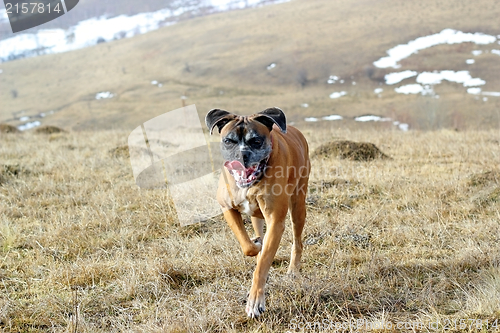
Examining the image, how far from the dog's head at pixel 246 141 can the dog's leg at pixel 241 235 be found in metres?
0.34

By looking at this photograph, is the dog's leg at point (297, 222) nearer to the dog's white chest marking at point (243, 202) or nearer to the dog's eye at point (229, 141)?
the dog's white chest marking at point (243, 202)

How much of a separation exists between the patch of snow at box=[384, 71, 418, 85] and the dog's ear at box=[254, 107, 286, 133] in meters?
70.6


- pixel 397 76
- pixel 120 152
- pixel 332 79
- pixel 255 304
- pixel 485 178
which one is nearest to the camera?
pixel 255 304

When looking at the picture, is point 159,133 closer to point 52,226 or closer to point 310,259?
point 52,226

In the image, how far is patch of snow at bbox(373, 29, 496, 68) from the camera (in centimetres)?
7656

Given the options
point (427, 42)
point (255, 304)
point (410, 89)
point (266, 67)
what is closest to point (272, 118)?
point (255, 304)

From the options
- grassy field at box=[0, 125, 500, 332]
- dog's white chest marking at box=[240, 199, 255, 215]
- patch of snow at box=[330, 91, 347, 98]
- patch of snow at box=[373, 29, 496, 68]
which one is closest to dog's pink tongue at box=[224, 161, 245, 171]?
dog's white chest marking at box=[240, 199, 255, 215]

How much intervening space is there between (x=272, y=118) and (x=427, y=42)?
3366 inches

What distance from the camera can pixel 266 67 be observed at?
83.9m

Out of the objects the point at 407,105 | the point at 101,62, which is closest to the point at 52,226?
the point at 407,105

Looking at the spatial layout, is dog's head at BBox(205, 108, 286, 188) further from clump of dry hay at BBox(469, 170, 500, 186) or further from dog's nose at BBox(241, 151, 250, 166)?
clump of dry hay at BBox(469, 170, 500, 186)

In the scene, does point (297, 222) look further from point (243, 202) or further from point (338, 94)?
point (338, 94)

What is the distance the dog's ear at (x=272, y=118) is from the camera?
11.9ft

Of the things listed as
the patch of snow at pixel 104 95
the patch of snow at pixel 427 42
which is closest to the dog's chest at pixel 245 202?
the patch of snow at pixel 427 42
